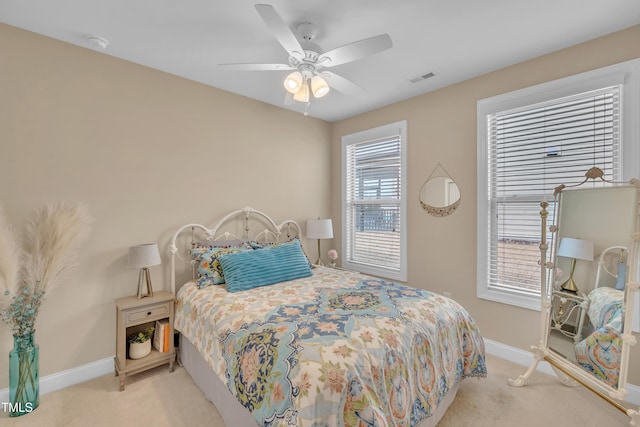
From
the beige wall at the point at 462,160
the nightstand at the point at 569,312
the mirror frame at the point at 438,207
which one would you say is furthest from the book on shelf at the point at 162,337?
the nightstand at the point at 569,312

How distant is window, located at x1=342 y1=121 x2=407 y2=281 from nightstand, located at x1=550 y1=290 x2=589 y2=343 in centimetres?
148

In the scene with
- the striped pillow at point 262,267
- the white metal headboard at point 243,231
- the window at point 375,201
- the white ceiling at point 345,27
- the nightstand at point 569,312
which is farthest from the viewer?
the window at point 375,201

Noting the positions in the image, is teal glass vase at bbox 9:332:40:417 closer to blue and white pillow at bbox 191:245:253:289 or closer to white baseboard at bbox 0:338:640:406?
white baseboard at bbox 0:338:640:406

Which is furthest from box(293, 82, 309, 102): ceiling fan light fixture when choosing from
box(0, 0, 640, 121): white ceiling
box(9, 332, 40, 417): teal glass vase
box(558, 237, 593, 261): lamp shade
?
box(9, 332, 40, 417): teal glass vase

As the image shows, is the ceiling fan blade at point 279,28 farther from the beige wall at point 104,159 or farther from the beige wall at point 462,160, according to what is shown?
the beige wall at point 462,160

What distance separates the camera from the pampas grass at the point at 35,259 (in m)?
1.88

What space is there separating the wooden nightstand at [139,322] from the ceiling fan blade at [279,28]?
7.12 ft

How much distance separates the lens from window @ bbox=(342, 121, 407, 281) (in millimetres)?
3455

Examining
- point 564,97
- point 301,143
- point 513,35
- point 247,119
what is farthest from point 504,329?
point 247,119

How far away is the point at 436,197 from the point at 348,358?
2271mm

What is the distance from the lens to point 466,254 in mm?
2873

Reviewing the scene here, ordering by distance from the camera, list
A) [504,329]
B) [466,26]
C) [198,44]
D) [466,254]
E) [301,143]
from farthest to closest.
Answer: [301,143], [466,254], [504,329], [198,44], [466,26]

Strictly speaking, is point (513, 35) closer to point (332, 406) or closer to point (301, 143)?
point (301, 143)

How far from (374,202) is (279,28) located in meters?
2.55
